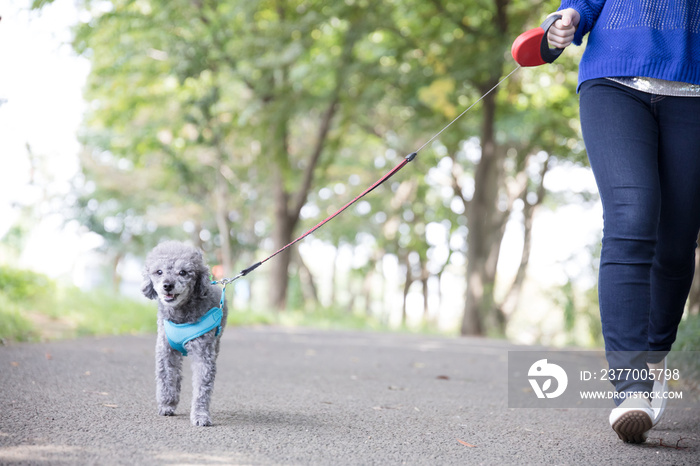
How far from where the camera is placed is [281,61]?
10.4 m

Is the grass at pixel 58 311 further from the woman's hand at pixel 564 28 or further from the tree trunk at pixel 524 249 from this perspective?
the tree trunk at pixel 524 249

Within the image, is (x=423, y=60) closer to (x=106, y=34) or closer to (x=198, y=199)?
(x=106, y=34)

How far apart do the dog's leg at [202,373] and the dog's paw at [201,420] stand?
0.02 meters

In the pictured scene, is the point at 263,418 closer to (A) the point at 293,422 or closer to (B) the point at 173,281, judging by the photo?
(A) the point at 293,422

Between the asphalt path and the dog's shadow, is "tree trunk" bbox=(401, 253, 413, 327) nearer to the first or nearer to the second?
the asphalt path

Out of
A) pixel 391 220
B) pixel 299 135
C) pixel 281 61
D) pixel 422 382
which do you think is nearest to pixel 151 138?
pixel 299 135

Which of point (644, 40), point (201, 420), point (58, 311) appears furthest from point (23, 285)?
point (644, 40)

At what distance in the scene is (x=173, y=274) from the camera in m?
2.99

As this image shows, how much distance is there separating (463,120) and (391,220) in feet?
29.7

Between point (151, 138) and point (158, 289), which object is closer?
point (158, 289)

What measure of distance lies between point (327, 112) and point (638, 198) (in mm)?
12035

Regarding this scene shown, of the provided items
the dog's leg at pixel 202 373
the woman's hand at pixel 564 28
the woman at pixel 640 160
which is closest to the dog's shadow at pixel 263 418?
the dog's leg at pixel 202 373

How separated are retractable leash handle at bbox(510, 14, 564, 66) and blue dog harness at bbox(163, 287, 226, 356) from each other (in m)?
1.95
